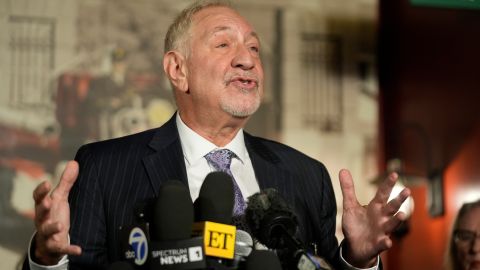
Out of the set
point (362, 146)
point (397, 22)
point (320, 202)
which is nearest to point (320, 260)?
point (320, 202)

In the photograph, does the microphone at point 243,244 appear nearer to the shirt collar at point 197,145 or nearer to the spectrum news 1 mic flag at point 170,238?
the spectrum news 1 mic flag at point 170,238

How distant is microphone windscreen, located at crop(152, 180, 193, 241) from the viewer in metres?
1.45

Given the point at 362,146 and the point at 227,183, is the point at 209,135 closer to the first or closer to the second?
the point at 227,183

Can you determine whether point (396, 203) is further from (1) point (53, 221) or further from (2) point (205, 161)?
(1) point (53, 221)

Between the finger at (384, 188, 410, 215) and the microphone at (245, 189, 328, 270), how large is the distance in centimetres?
35

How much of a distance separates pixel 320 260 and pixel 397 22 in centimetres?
371

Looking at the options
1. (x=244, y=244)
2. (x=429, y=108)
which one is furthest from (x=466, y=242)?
(x=244, y=244)

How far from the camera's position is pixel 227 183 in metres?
1.60

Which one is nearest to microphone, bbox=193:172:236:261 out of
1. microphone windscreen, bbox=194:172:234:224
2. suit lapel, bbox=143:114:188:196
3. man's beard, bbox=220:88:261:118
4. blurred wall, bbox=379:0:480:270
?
microphone windscreen, bbox=194:172:234:224

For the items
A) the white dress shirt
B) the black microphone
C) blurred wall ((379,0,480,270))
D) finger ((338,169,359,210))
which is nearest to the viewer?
the black microphone

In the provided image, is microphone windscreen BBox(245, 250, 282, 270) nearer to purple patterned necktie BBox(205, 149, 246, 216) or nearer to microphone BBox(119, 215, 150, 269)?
microphone BBox(119, 215, 150, 269)

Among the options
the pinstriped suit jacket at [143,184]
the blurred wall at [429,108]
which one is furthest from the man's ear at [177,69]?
the blurred wall at [429,108]

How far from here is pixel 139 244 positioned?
59.3 inches

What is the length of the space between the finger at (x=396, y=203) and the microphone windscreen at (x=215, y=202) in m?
0.45
